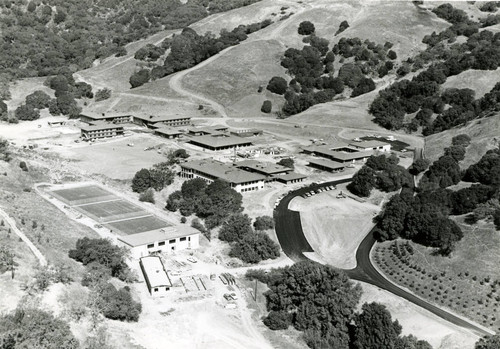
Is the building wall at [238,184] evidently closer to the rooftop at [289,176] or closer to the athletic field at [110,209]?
the rooftop at [289,176]

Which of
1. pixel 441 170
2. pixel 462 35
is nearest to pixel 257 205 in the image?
pixel 441 170

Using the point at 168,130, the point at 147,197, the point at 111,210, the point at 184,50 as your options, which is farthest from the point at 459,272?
the point at 184,50

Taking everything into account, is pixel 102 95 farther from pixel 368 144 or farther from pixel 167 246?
pixel 167 246

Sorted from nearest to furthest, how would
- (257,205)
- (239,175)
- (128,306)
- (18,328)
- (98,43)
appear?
(18,328) → (128,306) → (257,205) → (239,175) → (98,43)

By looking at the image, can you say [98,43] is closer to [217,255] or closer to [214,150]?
[214,150]

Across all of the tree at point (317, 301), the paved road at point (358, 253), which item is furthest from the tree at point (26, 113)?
the tree at point (317, 301)

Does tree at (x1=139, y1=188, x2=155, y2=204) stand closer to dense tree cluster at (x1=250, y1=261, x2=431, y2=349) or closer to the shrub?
the shrub

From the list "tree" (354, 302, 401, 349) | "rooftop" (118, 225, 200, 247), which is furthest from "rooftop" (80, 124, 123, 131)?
"tree" (354, 302, 401, 349)
